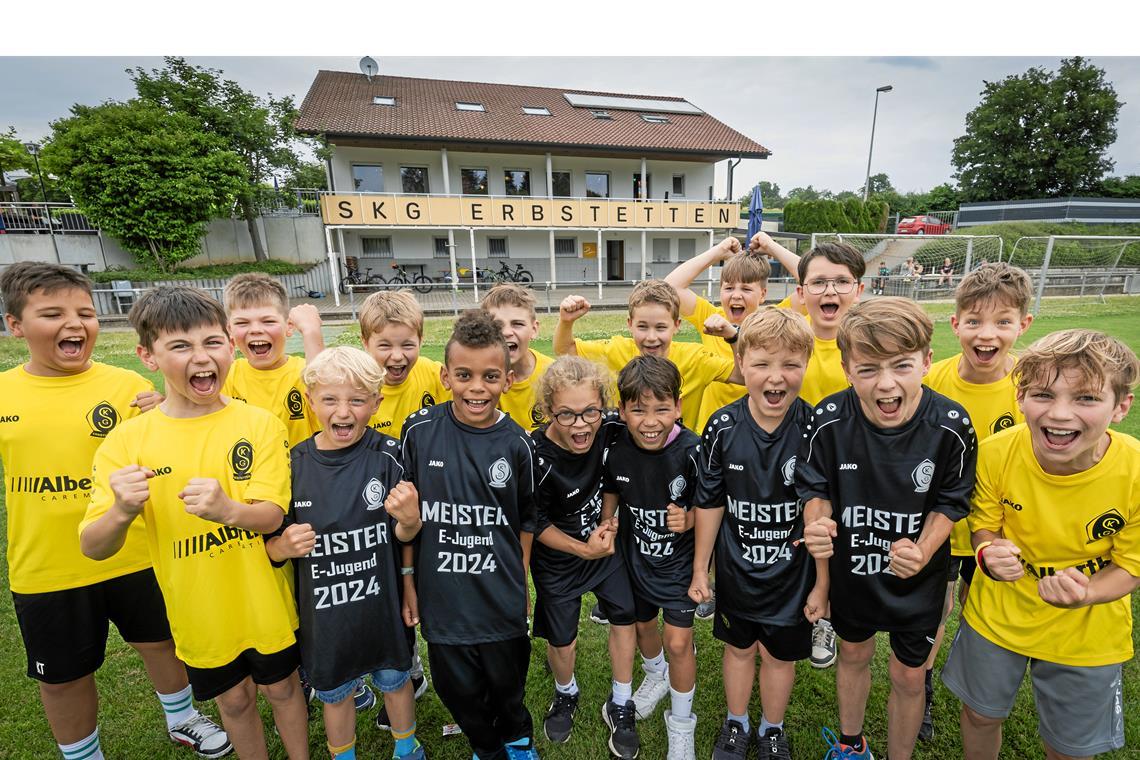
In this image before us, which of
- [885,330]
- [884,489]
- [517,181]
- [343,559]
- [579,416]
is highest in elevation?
[517,181]

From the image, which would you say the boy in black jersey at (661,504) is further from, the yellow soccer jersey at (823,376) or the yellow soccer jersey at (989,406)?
the yellow soccer jersey at (989,406)

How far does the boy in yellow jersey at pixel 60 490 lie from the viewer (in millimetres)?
2172

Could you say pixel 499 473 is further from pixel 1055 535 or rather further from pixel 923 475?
pixel 1055 535

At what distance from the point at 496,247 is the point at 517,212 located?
308 cm

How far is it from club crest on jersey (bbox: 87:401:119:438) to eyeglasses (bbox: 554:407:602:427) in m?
1.95

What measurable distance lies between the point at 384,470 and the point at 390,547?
35 centimetres

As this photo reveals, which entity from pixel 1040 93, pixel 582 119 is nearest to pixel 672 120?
pixel 582 119

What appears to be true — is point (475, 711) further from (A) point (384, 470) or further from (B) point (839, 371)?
(B) point (839, 371)

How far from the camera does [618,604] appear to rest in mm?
2609

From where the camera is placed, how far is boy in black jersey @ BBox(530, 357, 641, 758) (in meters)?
2.39

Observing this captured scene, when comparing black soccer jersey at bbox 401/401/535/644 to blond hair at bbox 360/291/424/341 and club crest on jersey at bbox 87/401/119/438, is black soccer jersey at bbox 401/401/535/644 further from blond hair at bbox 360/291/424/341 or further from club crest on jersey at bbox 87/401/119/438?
club crest on jersey at bbox 87/401/119/438

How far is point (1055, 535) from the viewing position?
6.15 feet

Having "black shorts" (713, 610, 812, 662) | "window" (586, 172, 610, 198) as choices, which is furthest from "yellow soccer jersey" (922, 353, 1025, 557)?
"window" (586, 172, 610, 198)

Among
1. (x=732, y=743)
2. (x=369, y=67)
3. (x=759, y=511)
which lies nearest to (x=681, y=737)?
(x=732, y=743)
